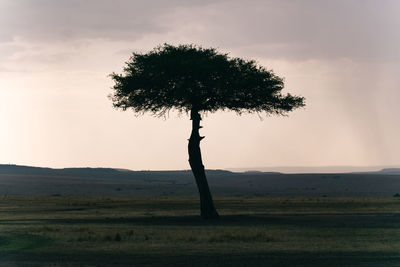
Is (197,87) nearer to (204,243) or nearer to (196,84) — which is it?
(196,84)

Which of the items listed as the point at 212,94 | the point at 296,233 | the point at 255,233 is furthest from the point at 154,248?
the point at 212,94

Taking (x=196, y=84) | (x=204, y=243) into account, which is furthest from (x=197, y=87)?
(x=204, y=243)

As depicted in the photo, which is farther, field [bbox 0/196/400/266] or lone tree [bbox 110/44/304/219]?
lone tree [bbox 110/44/304/219]

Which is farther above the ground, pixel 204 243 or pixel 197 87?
pixel 197 87

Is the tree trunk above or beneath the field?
above

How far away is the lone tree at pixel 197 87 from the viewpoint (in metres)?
55.4

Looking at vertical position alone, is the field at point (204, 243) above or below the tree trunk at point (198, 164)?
below

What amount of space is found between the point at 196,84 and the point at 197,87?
0.23 meters

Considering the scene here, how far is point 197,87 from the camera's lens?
182ft

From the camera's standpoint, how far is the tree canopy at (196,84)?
55625 mm

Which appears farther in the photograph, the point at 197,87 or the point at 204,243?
the point at 197,87

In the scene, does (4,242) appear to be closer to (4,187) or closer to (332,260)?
(332,260)

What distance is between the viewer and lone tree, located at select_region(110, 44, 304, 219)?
55.4 m

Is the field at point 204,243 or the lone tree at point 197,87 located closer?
the field at point 204,243
